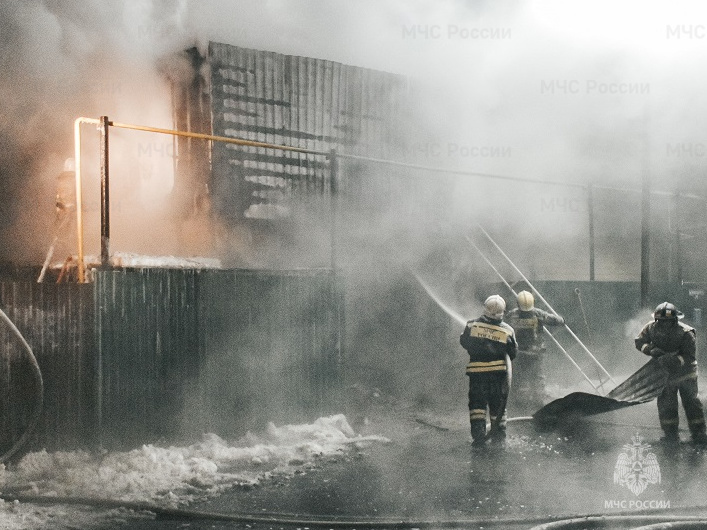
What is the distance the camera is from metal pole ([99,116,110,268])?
673cm

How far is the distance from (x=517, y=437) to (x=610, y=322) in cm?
580

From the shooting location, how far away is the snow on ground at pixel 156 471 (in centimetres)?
524

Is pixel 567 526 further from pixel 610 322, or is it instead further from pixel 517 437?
pixel 610 322

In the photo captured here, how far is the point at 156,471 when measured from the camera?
621cm

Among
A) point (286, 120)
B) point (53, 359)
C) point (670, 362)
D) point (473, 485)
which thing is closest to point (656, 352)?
point (670, 362)

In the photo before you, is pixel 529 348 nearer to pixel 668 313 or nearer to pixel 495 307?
pixel 495 307

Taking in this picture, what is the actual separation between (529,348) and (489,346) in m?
2.13

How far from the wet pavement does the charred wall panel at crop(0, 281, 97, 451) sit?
1819 mm

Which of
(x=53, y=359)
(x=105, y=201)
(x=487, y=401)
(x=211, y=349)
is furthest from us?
(x=487, y=401)

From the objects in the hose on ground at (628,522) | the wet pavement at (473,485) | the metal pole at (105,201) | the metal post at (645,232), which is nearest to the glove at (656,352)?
Answer: the wet pavement at (473,485)

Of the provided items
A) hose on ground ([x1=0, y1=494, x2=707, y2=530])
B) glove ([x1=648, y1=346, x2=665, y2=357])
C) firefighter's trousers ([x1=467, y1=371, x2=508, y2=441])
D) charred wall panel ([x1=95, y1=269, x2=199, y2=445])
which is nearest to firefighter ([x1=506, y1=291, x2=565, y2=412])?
glove ([x1=648, y1=346, x2=665, y2=357])

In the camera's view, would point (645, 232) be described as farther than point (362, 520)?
Yes

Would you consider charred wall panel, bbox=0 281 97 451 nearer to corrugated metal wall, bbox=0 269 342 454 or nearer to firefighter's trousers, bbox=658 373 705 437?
corrugated metal wall, bbox=0 269 342 454

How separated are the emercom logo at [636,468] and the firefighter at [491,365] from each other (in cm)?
136
